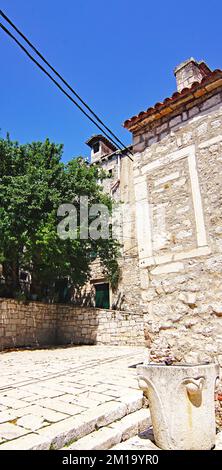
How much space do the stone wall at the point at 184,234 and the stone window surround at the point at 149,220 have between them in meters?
0.01

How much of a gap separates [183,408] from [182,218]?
227cm

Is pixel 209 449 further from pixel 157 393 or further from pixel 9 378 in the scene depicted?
pixel 9 378

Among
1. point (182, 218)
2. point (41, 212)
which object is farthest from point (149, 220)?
point (41, 212)

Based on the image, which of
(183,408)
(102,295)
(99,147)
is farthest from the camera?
(99,147)

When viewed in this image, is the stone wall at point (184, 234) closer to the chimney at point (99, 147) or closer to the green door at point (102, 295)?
the green door at point (102, 295)

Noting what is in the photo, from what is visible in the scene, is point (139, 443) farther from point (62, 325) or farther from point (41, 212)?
point (62, 325)

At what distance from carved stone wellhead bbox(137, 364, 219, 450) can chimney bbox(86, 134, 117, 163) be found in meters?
15.8

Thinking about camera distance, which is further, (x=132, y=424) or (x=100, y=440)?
(x=132, y=424)

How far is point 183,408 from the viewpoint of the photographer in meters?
2.50

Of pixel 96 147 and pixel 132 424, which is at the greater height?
pixel 96 147

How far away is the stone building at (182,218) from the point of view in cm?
348

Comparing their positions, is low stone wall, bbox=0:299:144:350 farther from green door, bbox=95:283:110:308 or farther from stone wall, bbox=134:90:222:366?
stone wall, bbox=134:90:222:366
